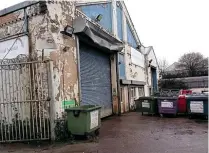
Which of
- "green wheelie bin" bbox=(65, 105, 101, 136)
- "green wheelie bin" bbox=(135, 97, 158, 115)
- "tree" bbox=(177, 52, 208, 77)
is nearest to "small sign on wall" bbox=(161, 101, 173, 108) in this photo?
"green wheelie bin" bbox=(135, 97, 158, 115)

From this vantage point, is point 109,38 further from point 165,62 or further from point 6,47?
point 165,62

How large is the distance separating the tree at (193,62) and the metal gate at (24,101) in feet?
155

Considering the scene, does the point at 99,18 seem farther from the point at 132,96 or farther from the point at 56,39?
the point at 132,96

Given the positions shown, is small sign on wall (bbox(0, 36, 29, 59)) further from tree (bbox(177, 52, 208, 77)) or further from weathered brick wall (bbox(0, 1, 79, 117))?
tree (bbox(177, 52, 208, 77))

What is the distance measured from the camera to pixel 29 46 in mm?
8203

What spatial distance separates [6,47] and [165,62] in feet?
227

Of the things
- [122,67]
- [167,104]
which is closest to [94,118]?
[167,104]

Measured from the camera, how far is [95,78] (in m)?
11.4

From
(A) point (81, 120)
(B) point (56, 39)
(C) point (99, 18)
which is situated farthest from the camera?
(C) point (99, 18)

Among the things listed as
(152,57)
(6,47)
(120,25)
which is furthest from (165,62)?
(6,47)

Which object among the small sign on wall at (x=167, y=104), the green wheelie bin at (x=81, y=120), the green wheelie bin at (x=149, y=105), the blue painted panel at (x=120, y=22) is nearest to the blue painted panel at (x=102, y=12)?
the blue painted panel at (x=120, y=22)

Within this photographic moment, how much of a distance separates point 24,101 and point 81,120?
1.83 m

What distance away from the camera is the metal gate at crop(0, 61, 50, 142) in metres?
7.55

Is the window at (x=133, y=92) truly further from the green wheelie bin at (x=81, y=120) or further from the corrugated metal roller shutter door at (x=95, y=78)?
the green wheelie bin at (x=81, y=120)
